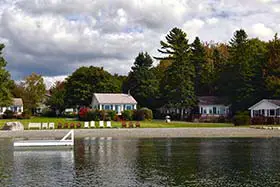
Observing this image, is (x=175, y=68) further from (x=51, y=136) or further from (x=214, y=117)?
(x=51, y=136)

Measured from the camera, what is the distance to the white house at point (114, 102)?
8615 cm

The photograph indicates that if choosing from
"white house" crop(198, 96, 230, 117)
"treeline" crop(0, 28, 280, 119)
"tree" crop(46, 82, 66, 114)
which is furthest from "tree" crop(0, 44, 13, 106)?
"white house" crop(198, 96, 230, 117)

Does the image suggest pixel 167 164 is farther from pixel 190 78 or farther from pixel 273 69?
pixel 190 78

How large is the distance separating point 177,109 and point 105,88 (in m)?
15.5

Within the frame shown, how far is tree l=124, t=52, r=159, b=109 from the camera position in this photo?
Result: 91.9 m

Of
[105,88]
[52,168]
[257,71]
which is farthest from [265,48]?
[52,168]

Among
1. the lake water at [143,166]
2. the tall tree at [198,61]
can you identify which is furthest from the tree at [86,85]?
the lake water at [143,166]

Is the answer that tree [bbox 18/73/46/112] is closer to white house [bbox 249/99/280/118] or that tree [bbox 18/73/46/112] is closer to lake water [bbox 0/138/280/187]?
white house [bbox 249/99/280/118]

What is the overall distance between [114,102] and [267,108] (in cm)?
2853

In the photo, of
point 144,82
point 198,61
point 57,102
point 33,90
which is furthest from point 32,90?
point 198,61

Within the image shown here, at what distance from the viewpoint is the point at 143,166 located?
88.0ft

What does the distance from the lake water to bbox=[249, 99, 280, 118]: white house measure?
34.5 m

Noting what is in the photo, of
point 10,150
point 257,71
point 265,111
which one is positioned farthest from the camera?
point 257,71

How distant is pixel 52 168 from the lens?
26562 mm
